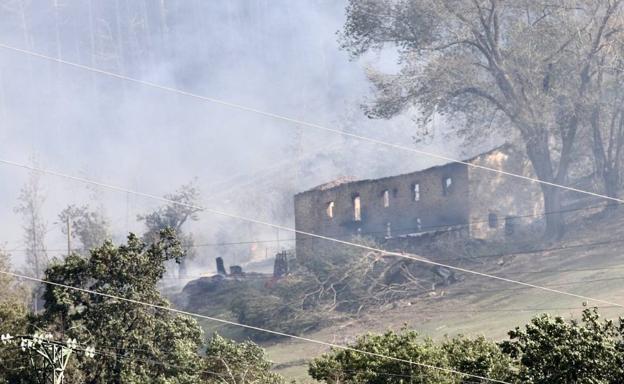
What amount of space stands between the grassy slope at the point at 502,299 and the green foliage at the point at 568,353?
2508 cm

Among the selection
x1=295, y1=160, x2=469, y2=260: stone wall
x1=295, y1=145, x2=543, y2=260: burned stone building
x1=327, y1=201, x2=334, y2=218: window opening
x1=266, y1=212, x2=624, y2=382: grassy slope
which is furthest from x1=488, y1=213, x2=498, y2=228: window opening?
x1=327, y1=201, x2=334, y2=218: window opening

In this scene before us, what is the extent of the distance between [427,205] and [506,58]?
11130 millimetres

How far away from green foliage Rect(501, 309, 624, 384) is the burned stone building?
4702 centimetres

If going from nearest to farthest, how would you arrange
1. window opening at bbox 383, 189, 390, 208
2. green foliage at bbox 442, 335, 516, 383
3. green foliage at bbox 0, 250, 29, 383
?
green foliage at bbox 442, 335, 516, 383, green foliage at bbox 0, 250, 29, 383, window opening at bbox 383, 189, 390, 208

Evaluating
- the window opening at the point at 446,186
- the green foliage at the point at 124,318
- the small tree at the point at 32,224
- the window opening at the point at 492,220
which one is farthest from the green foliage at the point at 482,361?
the small tree at the point at 32,224

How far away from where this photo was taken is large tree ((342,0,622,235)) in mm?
68625

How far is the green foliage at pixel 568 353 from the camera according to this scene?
21891mm

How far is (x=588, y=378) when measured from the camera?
71.0 ft

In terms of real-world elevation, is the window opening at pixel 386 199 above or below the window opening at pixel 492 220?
above

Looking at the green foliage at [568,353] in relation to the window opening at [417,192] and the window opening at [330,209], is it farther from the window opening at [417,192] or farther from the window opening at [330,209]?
the window opening at [330,209]

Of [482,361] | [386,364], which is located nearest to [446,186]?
[386,364]

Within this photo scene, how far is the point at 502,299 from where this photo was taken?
57.7 metres

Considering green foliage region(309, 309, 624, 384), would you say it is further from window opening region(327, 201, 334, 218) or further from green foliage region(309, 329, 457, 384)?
window opening region(327, 201, 334, 218)

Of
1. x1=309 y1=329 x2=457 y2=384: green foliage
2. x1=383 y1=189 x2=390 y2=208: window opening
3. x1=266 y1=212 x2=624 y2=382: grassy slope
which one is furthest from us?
x1=383 y1=189 x2=390 y2=208: window opening
